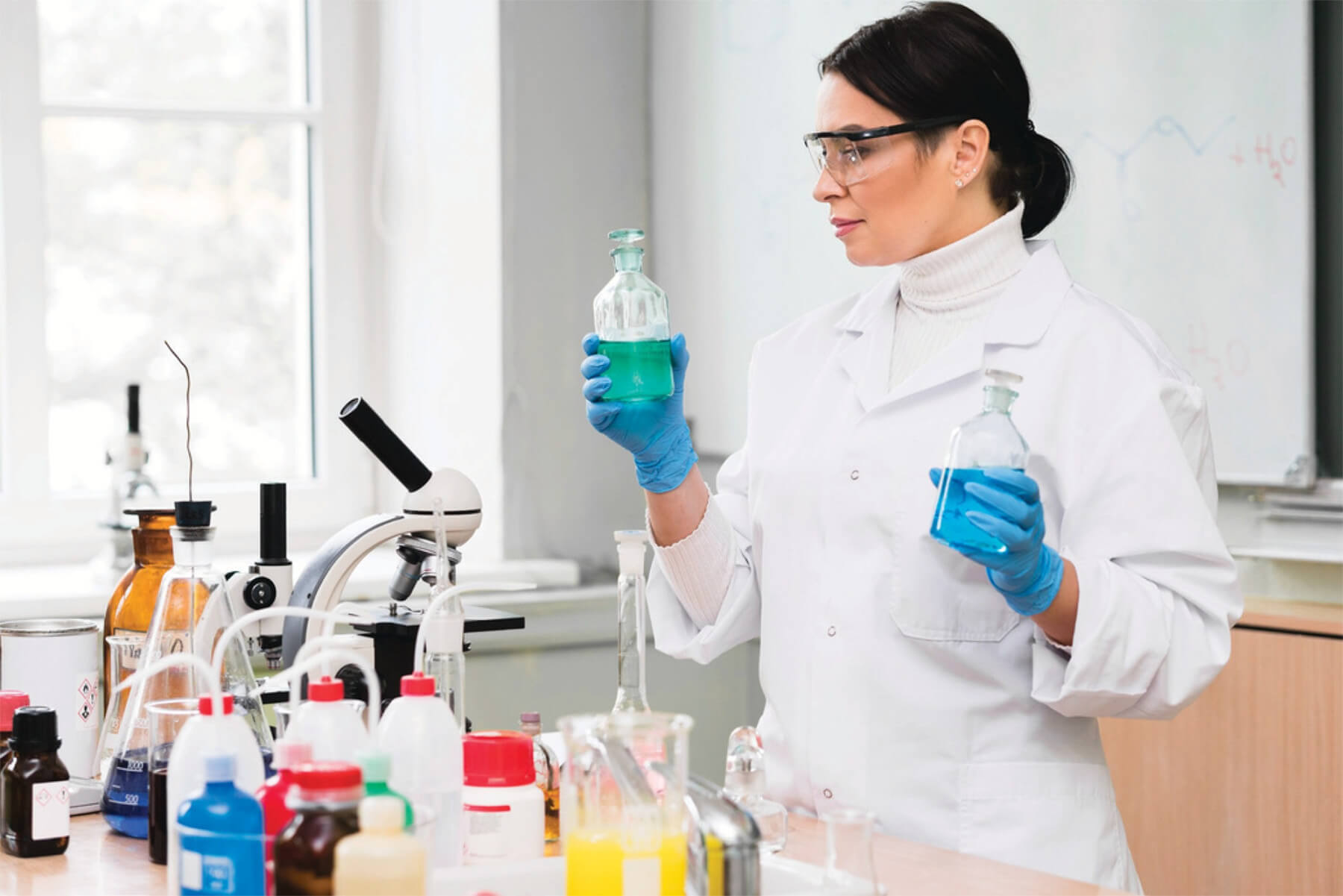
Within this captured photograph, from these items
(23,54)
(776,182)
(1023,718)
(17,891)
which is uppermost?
(23,54)

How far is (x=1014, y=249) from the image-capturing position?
1.74 metres

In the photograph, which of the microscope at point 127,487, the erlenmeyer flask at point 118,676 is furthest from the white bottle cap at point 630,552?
the microscope at point 127,487

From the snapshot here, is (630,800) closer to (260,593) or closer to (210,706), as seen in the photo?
(210,706)

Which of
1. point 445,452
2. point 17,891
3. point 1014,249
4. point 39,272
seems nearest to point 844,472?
point 1014,249

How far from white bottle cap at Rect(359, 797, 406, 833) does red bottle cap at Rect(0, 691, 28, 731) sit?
31.0 inches

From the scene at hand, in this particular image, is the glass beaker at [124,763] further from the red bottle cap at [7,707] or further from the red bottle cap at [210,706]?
the red bottle cap at [210,706]

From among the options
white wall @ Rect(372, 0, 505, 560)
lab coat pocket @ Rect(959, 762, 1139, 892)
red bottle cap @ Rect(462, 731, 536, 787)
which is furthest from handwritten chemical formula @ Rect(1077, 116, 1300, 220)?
red bottle cap @ Rect(462, 731, 536, 787)

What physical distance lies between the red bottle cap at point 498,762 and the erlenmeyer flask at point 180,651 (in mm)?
361

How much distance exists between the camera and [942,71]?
1665 mm

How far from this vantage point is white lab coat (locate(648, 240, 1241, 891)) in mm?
1521

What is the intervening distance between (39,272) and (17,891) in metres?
1.98

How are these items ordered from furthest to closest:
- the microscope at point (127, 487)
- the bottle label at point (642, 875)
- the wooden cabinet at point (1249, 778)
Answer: the microscope at point (127, 487) < the wooden cabinet at point (1249, 778) < the bottle label at point (642, 875)

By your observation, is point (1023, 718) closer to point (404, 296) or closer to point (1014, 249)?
point (1014, 249)

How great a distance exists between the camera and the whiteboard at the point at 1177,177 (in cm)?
204
